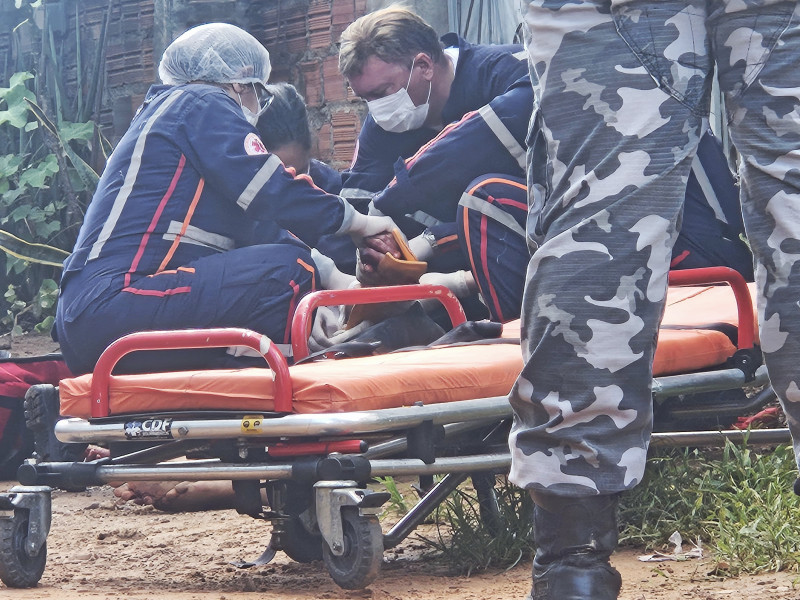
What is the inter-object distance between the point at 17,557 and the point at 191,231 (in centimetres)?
98

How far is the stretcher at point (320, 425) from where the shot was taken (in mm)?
2334

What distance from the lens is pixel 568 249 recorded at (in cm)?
163

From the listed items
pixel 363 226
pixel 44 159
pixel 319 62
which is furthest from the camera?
pixel 44 159

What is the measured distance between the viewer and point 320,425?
7.45ft

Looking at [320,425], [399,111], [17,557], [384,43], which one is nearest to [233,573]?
[17,557]

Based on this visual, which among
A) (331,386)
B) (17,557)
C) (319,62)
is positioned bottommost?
(17,557)

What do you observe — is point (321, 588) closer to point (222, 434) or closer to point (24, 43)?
point (222, 434)

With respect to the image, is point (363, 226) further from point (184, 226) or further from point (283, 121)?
point (283, 121)

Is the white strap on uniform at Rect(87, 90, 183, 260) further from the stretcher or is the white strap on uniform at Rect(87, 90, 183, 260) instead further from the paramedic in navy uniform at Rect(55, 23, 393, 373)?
the stretcher

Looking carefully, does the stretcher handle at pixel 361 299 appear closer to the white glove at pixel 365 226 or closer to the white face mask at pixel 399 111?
the white glove at pixel 365 226

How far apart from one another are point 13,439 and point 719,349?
98.1 inches

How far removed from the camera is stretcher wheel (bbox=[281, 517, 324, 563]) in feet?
8.86

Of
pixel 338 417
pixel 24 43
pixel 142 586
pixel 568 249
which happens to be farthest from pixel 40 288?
pixel 568 249

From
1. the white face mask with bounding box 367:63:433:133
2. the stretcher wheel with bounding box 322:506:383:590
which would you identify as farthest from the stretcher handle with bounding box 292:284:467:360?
the white face mask with bounding box 367:63:433:133
